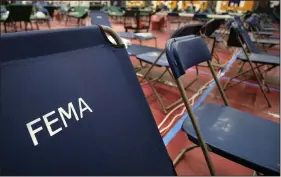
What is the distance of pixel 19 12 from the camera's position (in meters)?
5.78

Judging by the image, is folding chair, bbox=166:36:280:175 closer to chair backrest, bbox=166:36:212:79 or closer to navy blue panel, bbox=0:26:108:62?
chair backrest, bbox=166:36:212:79

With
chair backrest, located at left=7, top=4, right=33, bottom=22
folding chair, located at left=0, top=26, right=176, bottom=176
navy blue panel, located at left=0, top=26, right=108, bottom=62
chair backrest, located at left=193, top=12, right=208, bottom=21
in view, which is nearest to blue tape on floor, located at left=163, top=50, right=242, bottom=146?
folding chair, located at left=0, top=26, right=176, bottom=176

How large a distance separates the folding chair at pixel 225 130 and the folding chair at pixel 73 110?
27 centimetres

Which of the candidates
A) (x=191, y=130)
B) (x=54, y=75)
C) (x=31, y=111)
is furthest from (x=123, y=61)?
(x=191, y=130)

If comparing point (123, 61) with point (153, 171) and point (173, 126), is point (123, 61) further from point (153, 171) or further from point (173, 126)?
point (173, 126)

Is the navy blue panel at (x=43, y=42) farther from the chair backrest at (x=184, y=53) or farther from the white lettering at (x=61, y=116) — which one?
the chair backrest at (x=184, y=53)

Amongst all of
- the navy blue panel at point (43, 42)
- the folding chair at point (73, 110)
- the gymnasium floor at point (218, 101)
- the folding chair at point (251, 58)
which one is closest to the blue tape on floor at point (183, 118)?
the gymnasium floor at point (218, 101)

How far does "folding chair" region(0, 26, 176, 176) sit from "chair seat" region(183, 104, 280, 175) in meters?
0.32

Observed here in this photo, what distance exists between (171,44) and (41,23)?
9.99 m

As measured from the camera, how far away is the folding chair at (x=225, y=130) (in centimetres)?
96

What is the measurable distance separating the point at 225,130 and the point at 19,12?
6280 millimetres

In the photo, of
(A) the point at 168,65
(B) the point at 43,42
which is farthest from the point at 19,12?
(B) the point at 43,42

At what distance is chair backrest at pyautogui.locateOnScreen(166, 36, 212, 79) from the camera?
1084mm

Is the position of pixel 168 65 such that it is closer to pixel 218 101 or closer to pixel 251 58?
pixel 218 101
